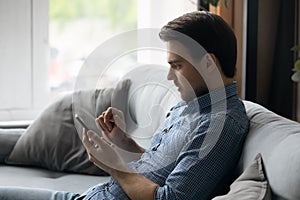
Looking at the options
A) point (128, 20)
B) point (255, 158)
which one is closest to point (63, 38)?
point (128, 20)

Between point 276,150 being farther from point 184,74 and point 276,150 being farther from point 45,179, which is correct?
point 45,179

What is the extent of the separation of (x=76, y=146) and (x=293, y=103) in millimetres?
1114

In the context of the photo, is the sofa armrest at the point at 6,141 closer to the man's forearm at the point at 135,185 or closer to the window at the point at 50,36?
the window at the point at 50,36

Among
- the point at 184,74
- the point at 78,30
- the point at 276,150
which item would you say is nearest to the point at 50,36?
the point at 78,30

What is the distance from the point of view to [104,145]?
1.55 metres

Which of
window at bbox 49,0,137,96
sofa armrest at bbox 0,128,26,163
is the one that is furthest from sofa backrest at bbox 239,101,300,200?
window at bbox 49,0,137,96

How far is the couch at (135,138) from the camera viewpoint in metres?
1.30

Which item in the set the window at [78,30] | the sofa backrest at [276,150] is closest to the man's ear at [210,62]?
the sofa backrest at [276,150]

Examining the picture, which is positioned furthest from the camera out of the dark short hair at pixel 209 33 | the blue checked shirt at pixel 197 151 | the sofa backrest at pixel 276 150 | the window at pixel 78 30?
the window at pixel 78 30

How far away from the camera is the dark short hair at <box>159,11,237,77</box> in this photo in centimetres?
161

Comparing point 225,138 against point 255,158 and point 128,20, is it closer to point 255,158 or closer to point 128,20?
point 255,158

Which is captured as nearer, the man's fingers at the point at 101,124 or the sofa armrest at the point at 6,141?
the man's fingers at the point at 101,124

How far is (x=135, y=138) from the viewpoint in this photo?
1955 millimetres

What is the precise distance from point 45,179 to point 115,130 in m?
0.75
